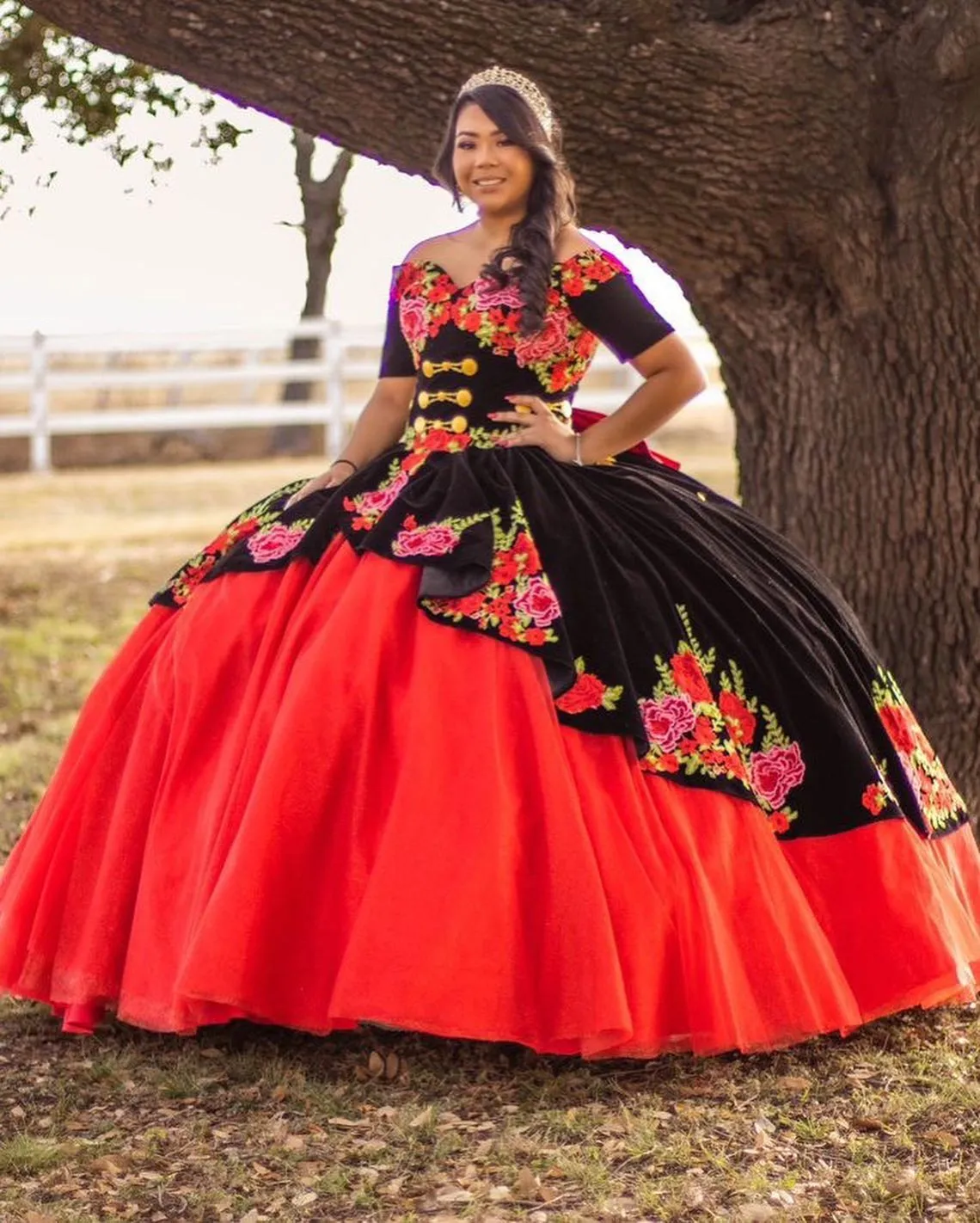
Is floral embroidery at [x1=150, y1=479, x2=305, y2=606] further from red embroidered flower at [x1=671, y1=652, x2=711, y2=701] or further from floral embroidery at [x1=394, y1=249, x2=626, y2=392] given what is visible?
red embroidered flower at [x1=671, y1=652, x2=711, y2=701]

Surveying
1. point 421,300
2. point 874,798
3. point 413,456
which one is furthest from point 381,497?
point 874,798

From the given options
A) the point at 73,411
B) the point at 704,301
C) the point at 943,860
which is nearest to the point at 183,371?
the point at 73,411

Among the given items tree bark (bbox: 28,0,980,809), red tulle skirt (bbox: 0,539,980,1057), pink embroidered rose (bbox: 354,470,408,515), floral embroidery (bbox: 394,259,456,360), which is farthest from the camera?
tree bark (bbox: 28,0,980,809)

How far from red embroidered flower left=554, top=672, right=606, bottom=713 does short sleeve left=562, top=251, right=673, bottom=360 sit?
0.76 meters

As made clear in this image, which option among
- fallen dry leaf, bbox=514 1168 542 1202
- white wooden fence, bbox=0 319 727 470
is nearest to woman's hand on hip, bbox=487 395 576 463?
fallen dry leaf, bbox=514 1168 542 1202

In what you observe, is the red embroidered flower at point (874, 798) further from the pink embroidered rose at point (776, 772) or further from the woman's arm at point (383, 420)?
the woman's arm at point (383, 420)

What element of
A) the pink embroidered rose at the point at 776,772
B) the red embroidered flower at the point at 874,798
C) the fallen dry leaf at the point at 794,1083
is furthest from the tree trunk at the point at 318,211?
the fallen dry leaf at the point at 794,1083

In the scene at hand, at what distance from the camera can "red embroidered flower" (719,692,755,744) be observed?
3814 millimetres

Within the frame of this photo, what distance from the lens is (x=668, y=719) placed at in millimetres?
3691

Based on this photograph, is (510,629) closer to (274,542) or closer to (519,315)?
(274,542)

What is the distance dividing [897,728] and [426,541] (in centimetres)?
116

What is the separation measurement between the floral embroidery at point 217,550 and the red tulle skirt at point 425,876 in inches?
10.1

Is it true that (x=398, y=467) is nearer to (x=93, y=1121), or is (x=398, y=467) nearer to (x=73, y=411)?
(x=93, y=1121)

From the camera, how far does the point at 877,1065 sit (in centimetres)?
371
